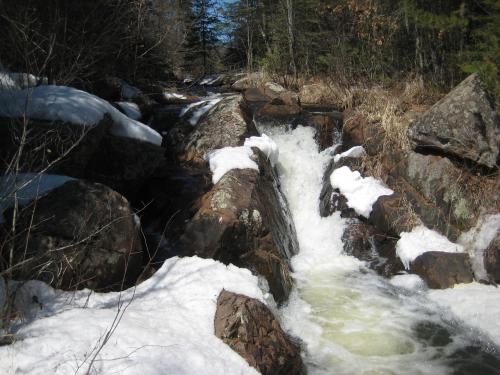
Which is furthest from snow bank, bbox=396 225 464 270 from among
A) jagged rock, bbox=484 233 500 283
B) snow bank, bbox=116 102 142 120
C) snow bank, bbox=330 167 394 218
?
snow bank, bbox=116 102 142 120

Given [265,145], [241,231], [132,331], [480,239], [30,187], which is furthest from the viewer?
[265,145]

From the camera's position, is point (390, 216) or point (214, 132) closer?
point (390, 216)

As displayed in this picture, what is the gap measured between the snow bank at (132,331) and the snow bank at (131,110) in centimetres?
526

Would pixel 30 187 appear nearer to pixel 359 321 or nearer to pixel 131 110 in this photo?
pixel 359 321

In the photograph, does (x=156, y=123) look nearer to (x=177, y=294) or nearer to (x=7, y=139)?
(x=7, y=139)

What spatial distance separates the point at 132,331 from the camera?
2.86 meters

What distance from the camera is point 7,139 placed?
171 inches

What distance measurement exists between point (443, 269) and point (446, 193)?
1303 millimetres

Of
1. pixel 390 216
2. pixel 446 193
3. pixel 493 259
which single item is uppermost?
pixel 446 193

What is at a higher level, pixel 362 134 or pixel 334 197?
pixel 362 134

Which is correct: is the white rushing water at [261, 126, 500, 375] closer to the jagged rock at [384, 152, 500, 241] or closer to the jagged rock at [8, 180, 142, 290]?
the jagged rock at [384, 152, 500, 241]

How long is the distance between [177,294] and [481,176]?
4799mm

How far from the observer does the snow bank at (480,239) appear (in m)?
5.19

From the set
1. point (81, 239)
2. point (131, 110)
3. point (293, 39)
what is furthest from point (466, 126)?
point (293, 39)
